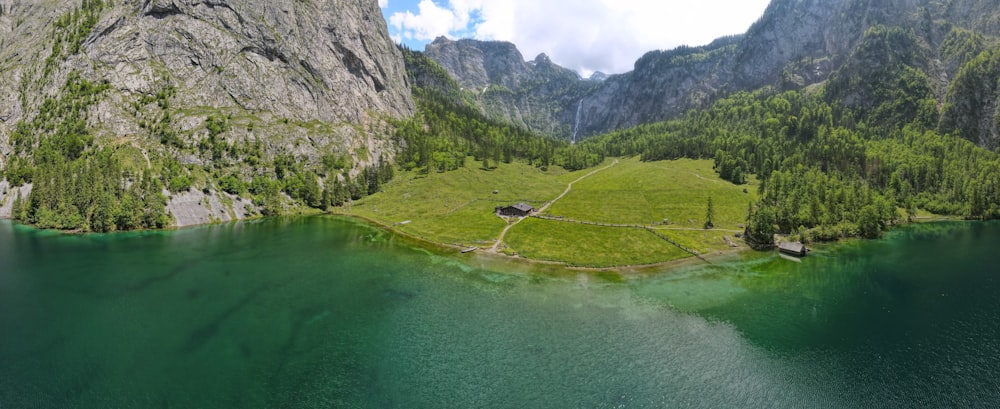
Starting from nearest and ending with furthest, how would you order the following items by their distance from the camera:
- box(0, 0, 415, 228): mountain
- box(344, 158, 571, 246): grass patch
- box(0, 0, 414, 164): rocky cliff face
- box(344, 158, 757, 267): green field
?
box(344, 158, 757, 267): green field → box(344, 158, 571, 246): grass patch → box(0, 0, 415, 228): mountain → box(0, 0, 414, 164): rocky cliff face

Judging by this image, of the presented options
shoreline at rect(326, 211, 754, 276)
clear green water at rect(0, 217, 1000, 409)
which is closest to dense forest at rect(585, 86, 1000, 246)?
shoreline at rect(326, 211, 754, 276)

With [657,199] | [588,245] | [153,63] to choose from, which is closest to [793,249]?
[588,245]

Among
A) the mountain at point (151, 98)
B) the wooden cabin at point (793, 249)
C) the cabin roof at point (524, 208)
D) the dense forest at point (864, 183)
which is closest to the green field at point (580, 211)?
the cabin roof at point (524, 208)

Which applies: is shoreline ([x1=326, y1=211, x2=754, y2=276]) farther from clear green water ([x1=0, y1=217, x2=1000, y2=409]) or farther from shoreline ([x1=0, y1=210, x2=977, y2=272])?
A: clear green water ([x1=0, y1=217, x2=1000, y2=409])

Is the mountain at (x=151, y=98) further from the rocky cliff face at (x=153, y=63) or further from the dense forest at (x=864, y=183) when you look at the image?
the dense forest at (x=864, y=183)

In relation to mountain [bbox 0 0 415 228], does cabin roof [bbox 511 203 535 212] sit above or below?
below

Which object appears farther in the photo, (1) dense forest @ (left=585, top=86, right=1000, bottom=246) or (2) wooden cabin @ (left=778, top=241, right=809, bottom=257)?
(1) dense forest @ (left=585, top=86, right=1000, bottom=246)

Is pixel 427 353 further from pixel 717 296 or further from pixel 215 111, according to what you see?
pixel 215 111
